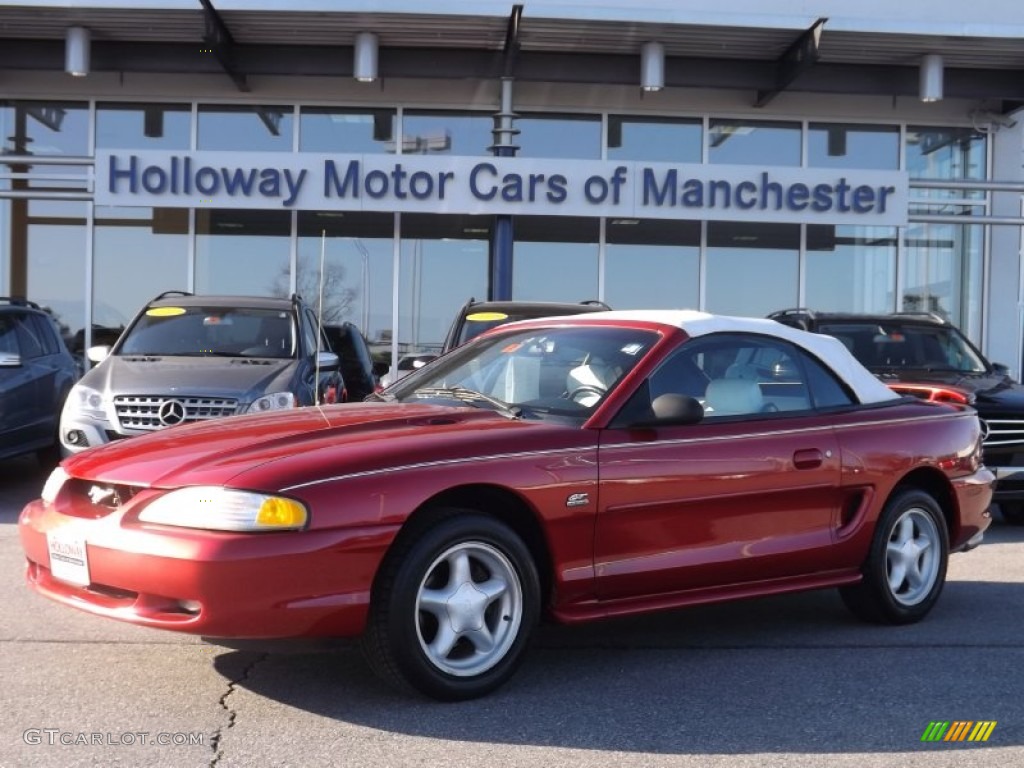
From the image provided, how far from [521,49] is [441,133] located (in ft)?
7.85

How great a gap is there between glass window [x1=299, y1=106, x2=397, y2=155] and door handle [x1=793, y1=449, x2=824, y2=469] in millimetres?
12935

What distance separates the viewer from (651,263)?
58.6 ft

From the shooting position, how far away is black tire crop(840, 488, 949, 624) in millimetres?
5969

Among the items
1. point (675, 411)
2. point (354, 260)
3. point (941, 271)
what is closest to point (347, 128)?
point (354, 260)

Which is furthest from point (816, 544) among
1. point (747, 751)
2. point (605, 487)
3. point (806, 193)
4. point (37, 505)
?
point (806, 193)

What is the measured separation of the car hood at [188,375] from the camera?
30.3ft

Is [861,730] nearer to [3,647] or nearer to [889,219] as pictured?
[3,647]

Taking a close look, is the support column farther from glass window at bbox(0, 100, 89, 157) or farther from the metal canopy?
glass window at bbox(0, 100, 89, 157)

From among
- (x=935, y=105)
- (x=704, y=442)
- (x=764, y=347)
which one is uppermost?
(x=935, y=105)

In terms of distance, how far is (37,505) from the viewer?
5105 millimetres

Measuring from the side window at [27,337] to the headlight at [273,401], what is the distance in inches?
137

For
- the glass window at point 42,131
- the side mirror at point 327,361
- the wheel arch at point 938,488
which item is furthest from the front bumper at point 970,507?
the glass window at point 42,131

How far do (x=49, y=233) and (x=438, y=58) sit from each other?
618 centimetres

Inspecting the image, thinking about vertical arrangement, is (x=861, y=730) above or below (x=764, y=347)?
below
